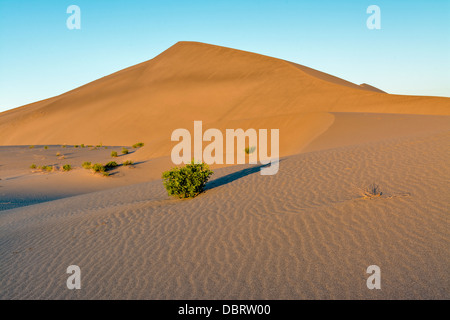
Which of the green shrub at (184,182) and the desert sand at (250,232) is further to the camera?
the green shrub at (184,182)

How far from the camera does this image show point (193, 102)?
48.9m

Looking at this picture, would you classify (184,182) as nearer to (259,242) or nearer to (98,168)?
(259,242)

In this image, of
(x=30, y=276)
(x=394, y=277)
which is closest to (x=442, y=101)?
(x=394, y=277)

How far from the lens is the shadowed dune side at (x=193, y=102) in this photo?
3778cm

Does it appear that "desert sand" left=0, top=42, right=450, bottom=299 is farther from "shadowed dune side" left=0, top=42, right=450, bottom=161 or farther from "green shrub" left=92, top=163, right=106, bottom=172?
"shadowed dune side" left=0, top=42, right=450, bottom=161

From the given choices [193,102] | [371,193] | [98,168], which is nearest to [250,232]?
[371,193]

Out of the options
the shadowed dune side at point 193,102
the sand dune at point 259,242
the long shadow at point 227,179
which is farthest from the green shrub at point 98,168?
the long shadow at point 227,179

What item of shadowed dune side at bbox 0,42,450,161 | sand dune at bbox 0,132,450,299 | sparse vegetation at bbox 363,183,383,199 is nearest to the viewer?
sand dune at bbox 0,132,450,299

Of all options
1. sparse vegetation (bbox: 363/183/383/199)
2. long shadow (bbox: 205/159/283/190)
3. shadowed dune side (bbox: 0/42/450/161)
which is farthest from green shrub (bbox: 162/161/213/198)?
shadowed dune side (bbox: 0/42/450/161)

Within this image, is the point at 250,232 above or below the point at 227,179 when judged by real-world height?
below

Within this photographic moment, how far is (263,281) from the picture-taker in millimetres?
4184

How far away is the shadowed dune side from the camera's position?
37.8 m

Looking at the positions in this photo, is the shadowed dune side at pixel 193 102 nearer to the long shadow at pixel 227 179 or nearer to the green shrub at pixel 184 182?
the long shadow at pixel 227 179

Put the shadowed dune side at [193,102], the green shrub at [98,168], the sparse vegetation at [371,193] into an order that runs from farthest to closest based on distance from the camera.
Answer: the shadowed dune side at [193,102] → the green shrub at [98,168] → the sparse vegetation at [371,193]
